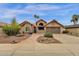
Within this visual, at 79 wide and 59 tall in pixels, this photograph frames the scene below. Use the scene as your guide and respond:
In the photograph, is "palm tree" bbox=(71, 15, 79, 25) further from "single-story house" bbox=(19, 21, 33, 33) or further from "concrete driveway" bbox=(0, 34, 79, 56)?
"single-story house" bbox=(19, 21, 33, 33)

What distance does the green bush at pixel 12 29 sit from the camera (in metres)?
5.80

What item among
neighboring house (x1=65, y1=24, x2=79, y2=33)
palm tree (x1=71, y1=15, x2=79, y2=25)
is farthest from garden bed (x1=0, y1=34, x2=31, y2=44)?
palm tree (x1=71, y1=15, x2=79, y2=25)

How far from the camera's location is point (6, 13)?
5766mm

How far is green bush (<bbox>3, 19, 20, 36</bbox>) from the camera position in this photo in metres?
5.80

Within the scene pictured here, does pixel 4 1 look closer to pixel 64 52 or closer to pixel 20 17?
pixel 20 17

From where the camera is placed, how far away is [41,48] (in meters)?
5.77

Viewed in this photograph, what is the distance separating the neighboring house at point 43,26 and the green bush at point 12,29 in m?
0.08

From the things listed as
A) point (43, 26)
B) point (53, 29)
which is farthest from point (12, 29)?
point (53, 29)

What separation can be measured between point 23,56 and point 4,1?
94cm

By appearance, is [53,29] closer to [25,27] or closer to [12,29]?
[25,27]

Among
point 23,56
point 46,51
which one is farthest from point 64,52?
point 23,56

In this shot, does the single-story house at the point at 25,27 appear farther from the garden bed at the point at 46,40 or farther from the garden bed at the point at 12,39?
the garden bed at the point at 46,40

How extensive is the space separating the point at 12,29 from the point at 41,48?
574 millimetres

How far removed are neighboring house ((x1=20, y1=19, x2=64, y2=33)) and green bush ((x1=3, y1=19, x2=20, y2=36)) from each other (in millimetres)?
83
